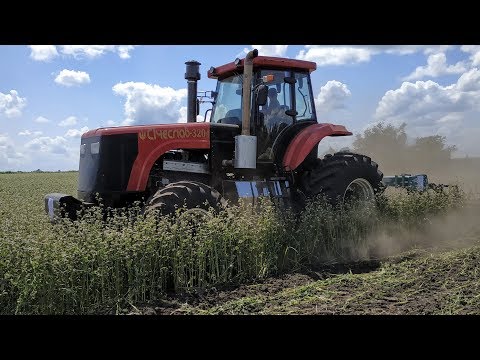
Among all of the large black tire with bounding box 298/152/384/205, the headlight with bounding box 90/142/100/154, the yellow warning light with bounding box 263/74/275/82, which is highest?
the yellow warning light with bounding box 263/74/275/82

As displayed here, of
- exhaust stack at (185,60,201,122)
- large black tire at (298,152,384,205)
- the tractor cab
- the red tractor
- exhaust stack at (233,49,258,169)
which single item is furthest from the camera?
exhaust stack at (185,60,201,122)

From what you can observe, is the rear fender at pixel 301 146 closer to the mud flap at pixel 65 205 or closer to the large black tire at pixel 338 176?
the large black tire at pixel 338 176

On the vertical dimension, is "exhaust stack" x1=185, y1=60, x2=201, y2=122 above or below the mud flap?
above

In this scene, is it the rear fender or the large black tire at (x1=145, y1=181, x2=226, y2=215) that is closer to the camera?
the large black tire at (x1=145, y1=181, x2=226, y2=215)

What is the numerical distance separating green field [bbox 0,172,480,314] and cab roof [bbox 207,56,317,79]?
219cm

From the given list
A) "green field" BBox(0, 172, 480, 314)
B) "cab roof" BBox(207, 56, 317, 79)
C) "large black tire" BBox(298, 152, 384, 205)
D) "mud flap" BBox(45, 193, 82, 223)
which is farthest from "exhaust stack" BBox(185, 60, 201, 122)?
"mud flap" BBox(45, 193, 82, 223)

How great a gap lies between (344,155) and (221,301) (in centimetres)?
421

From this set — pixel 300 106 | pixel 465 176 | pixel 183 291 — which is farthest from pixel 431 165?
pixel 183 291

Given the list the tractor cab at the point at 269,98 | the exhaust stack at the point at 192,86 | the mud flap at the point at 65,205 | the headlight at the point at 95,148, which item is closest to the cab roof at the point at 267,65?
the tractor cab at the point at 269,98

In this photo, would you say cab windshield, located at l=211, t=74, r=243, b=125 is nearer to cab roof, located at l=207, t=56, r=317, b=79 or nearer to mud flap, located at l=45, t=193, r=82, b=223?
cab roof, located at l=207, t=56, r=317, b=79

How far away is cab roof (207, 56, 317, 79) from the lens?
713 centimetres

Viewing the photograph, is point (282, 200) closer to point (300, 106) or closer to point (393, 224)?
point (300, 106)

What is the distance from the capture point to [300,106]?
7707mm

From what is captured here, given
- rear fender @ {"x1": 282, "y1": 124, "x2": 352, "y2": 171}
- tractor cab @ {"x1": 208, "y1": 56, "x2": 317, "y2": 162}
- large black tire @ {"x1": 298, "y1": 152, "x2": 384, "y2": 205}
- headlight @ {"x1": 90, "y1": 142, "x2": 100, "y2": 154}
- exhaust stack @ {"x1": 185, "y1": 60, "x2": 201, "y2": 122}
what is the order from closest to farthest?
headlight @ {"x1": 90, "y1": 142, "x2": 100, "y2": 154}, tractor cab @ {"x1": 208, "y1": 56, "x2": 317, "y2": 162}, rear fender @ {"x1": 282, "y1": 124, "x2": 352, "y2": 171}, large black tire @ {"x1": 298, "y1": 152, "x2": 384, "y2": 205}, exhaust stack @ {"x1": 185, "y1": 60, "x2": 201, "y2": 122}
